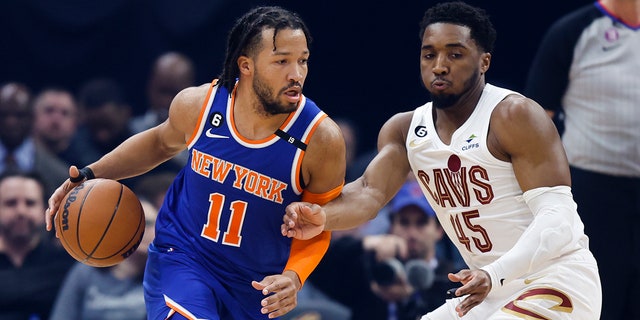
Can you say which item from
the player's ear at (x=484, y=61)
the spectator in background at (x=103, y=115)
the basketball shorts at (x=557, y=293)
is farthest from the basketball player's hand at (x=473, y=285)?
the spectator in background at (x=103, y=115)

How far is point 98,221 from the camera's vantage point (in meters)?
4.94

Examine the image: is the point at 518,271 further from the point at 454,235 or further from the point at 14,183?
the point at 14,183

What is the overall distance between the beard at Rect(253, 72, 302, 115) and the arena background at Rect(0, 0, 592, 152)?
438 cm

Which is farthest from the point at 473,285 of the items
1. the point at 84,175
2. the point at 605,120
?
the point at 605,120

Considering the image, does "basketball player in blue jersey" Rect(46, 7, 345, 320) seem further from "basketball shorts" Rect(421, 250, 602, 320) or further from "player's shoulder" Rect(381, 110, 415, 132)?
"basketball shorts" Rect(421, 250, 602, 320)

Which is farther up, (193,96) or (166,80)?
(193,96)

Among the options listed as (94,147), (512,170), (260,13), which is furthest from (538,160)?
(94,147)

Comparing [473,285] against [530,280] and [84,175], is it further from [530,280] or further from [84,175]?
[84,175]

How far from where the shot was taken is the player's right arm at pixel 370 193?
15.4 ft

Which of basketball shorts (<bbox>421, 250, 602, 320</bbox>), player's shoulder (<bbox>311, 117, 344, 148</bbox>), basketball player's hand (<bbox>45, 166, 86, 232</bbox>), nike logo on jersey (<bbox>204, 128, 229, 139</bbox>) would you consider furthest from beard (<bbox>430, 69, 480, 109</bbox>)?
basketball player's hand (<bbox>45, 166, 86, 232</bbox>)

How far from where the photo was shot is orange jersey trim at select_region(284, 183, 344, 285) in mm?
4762

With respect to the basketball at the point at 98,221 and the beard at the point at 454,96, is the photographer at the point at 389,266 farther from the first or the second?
the basketball at the point at 98,221

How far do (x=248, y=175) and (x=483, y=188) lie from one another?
110cm

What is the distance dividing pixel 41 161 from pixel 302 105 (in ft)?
12.4
